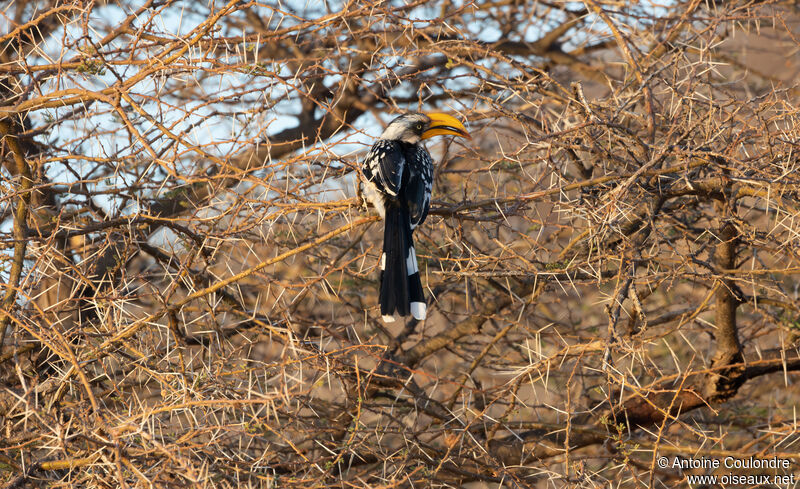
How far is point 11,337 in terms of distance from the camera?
2754mm

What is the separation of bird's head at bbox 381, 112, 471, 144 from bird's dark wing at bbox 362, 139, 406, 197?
0.23m

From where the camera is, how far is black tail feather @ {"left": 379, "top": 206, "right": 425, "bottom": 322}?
114 inches


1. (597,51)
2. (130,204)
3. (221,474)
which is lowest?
(221,474)

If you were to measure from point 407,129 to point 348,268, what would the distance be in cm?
91

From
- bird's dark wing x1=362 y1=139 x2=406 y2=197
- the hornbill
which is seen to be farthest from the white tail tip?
bird's dark wing x1=362 y1=139 x2=406 y2=197

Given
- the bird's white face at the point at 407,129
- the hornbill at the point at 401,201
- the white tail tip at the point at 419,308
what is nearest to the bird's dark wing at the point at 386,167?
the hornbill at the point at 401,201

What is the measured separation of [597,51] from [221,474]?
465 cm

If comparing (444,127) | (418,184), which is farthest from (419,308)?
(444,127)

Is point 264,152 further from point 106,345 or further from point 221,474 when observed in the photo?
point 221,474

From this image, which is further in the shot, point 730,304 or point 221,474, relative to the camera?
point 730,304

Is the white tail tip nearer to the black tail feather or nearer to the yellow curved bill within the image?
the black tail feather

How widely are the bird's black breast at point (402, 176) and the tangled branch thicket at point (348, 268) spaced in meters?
0.12

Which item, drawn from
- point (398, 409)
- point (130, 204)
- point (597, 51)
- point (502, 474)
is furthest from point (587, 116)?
point (597, 51)

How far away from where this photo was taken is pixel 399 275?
2953 millimetres
